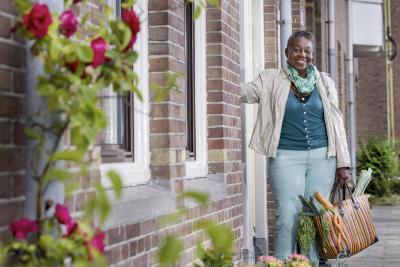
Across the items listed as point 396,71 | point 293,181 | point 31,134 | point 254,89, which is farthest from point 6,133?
point 396,71

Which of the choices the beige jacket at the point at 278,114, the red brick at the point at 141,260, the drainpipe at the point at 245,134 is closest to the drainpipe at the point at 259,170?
the drainpipe at the point at 245,134

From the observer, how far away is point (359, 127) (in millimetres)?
24125

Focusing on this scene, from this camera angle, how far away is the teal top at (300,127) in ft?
19.0

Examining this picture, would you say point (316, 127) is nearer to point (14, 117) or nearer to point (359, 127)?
point (14, 117)

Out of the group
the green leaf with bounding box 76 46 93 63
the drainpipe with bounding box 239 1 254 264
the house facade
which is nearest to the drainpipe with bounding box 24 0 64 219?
the house facade

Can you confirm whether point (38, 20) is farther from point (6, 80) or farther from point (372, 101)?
point (372, 101)

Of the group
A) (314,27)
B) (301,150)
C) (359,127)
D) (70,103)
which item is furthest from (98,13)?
(359,127)

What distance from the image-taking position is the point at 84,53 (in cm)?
221

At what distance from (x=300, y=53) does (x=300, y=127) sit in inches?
19.3

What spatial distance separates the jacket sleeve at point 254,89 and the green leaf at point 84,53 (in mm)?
3785

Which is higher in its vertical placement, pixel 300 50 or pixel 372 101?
pixel 372 101

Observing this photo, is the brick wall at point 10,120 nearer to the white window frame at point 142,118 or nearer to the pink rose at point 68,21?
the pink rose at point 68,21

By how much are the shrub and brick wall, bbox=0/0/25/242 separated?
53.1 ft

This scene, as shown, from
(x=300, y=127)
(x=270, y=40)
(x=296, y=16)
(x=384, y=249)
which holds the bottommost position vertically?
(x=384, y=249)
